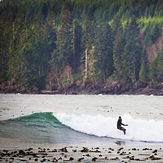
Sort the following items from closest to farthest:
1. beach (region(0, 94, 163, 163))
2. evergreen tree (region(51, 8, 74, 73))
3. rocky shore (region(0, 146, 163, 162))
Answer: rocky shore (region(0, 146, 163, 162)) < beach (region(0, 94, 163, 163)) < evergreen tree (region(51, 8, 74, 73))

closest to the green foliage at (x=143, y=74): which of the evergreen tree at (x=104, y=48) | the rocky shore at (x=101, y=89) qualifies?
the rocky shore at (x=101, y=89)

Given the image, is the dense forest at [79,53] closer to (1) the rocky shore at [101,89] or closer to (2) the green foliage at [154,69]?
(2) the green foliage at [154,69]

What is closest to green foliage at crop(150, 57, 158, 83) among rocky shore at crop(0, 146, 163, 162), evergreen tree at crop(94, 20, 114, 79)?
evergreen tree at crop(94, 20, 114, 79)

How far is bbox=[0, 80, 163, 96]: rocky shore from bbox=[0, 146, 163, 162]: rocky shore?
309ft

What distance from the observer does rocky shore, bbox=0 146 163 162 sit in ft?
61.5

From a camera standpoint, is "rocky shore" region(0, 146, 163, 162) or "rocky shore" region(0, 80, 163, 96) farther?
"rocky shore" region(0, 80, 163, 96)

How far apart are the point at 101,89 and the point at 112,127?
91.8 meters

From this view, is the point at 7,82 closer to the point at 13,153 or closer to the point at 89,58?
the point at 89,58

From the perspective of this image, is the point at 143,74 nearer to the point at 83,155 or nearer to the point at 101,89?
the point at 101,89

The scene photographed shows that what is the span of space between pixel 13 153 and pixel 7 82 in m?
118

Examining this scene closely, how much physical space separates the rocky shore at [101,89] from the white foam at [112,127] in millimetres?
82724

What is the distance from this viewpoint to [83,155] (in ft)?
65.7

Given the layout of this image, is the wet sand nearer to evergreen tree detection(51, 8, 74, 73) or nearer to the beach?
the beach

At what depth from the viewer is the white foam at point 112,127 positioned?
2828cm
